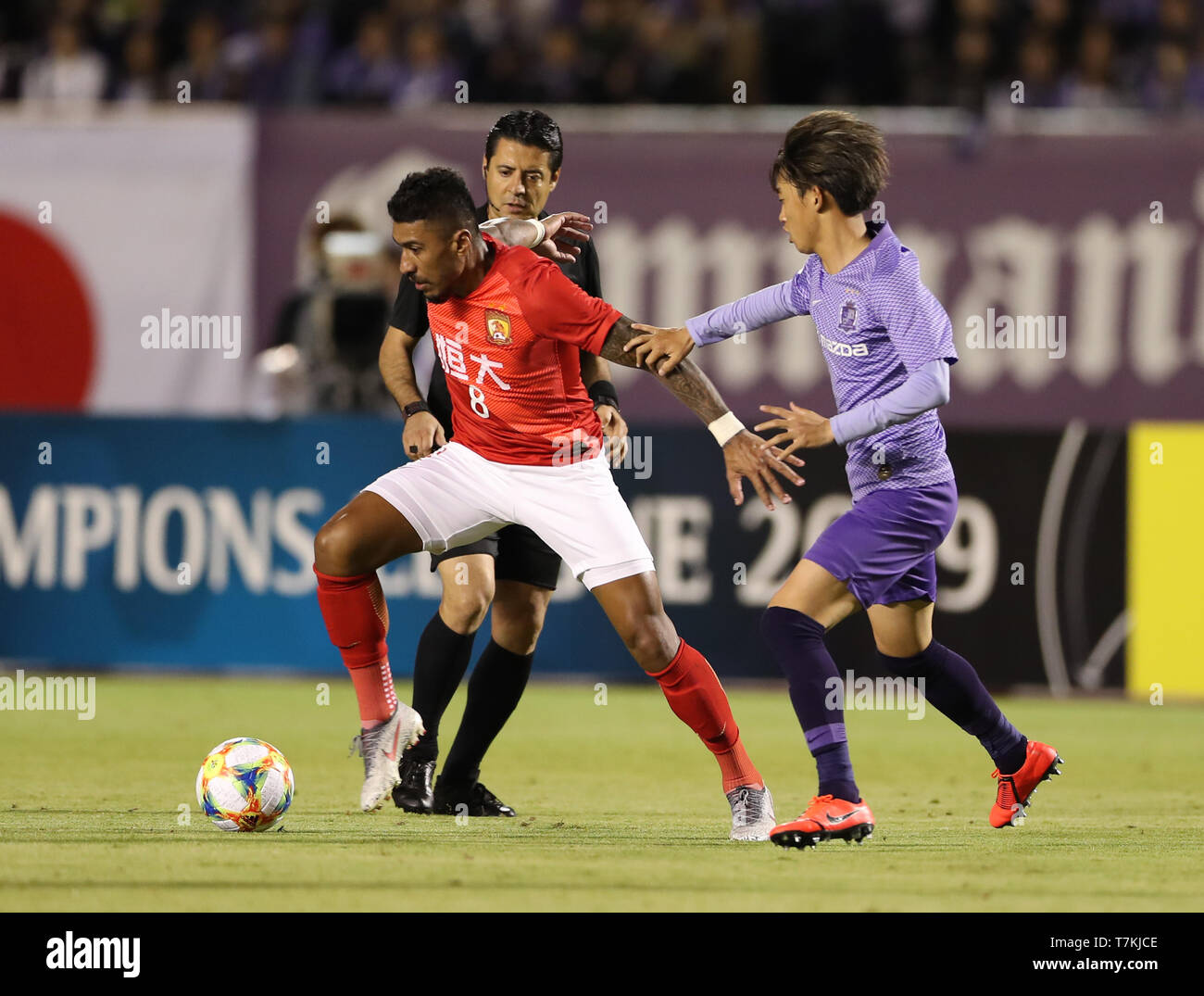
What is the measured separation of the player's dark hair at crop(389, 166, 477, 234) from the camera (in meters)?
5.71

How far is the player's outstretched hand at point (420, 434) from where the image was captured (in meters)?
6.21

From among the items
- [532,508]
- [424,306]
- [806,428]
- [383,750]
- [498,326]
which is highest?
[424,306]

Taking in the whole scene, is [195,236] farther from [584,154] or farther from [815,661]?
[815,661]

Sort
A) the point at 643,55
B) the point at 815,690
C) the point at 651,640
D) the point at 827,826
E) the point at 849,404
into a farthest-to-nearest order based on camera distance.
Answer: the point at 643,55
the point at 849,404
the point at 651,640
the point at 815,690
the point at 827,826

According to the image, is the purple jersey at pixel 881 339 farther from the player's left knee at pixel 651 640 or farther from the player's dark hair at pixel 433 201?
the player's dark hair at pixel 433 201

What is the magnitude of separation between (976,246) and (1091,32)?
1.94m

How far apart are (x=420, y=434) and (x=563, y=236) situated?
809mm

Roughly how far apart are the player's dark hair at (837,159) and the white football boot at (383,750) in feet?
6.80

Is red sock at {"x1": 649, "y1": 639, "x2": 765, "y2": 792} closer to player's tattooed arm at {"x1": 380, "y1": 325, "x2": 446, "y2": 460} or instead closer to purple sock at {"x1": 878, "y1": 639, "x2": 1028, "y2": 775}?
purple sock at {"x1": 878, "y1": 639, "x2": 1028, "y2": 775}

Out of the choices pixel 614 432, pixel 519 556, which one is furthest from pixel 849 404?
pixel 519 556

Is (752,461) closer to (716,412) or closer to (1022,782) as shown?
(716,412)

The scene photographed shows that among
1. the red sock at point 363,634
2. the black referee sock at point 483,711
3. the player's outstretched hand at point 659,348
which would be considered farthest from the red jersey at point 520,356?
the black referee sock at point 483,711

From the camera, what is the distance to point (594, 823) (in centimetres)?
626

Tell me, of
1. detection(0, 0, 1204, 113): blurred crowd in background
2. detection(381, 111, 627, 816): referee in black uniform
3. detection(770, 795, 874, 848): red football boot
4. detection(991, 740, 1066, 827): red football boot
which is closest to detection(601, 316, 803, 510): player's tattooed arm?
detection(381, 111, 627, 816): referee in black uniform
